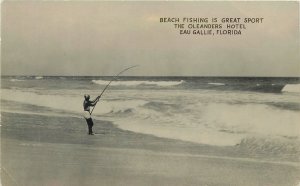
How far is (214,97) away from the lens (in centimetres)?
399

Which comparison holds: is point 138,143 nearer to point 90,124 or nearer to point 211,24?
point 90,124

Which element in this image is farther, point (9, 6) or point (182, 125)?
point (182, 125)

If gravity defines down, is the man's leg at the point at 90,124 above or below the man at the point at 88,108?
below

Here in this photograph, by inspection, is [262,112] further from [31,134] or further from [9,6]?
[9,6]

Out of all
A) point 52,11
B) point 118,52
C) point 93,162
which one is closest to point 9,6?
point 52,11

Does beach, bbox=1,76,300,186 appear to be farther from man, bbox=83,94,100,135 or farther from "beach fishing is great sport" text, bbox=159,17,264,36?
"beach fishing is great sport" text, bbox=159,17,264,36

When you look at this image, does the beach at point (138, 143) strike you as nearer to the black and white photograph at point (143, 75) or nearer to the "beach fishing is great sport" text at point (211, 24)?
the black and white photograph at point (143, 75)

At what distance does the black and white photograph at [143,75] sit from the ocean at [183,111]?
0.03 ft

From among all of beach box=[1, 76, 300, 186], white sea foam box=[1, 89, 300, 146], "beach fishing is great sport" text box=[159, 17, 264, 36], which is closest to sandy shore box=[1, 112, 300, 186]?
beach box=[1, 76, 300, 186]

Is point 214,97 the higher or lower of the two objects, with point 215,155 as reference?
higher

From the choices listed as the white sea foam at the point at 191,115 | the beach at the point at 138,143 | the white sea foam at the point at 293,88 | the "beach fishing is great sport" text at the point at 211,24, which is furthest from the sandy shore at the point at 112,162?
the "beach fishing is great sport" text at the point at 211,24

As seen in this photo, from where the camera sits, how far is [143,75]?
11.3 feet

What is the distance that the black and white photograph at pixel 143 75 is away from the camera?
3.10 metres

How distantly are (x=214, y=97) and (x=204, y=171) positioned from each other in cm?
104
